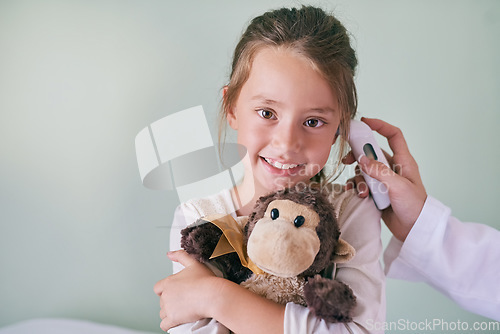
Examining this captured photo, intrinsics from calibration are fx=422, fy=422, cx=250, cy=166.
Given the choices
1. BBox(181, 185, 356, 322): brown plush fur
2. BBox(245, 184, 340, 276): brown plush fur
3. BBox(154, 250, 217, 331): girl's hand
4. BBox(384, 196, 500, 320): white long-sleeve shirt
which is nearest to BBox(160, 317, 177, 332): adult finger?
BBox(154, 250, 217, 331): girl's hand

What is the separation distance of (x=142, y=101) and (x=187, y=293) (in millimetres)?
564

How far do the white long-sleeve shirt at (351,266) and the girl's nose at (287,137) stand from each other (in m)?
0.15

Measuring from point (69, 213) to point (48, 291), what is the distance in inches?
9.0

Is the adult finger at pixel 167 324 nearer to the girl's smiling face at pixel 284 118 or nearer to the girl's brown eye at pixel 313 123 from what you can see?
the girl's smiling face at pixel 284 118

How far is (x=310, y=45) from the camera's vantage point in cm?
69

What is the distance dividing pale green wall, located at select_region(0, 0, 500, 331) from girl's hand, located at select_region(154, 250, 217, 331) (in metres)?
0.40

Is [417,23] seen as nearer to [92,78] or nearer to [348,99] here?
[348,99]

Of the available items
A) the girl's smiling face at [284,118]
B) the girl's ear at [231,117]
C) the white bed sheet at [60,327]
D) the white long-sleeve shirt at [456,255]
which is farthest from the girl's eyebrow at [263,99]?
the white bed sheet at [60,327]

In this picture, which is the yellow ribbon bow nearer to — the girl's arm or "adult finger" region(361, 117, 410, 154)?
the girl's arm

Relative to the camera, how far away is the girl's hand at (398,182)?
728mm

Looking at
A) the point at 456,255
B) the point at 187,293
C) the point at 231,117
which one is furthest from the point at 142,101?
the point at 456,255

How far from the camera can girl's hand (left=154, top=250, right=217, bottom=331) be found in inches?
23.9

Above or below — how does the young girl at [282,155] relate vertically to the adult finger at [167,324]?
above

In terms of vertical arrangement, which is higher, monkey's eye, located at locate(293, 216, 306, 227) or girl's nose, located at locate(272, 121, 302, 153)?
girl's nose, located at locate(272, 121, 302, 153)
